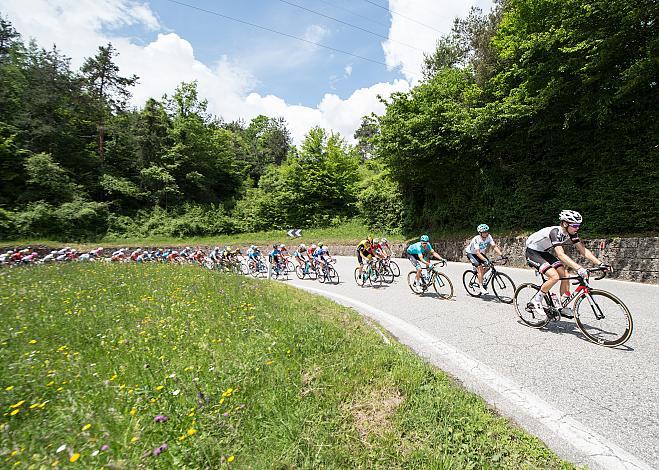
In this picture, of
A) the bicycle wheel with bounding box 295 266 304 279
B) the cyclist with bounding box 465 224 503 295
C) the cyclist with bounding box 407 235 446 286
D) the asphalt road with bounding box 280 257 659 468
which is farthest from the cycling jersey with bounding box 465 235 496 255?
the bicycle wheel with bounding box 295 266 304 279

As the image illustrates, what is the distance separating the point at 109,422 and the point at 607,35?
16.3 metres

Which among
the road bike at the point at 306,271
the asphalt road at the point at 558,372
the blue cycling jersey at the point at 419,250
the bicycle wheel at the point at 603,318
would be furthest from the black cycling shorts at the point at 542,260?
the road bike at the point at 306,271

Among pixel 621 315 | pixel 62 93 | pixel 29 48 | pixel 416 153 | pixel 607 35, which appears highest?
pixel 29 48

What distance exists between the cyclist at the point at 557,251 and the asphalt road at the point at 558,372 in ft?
2.28

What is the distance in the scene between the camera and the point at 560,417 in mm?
A: 2744

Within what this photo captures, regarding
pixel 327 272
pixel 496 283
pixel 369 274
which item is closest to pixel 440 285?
pixel 496 283

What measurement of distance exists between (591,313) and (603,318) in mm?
173

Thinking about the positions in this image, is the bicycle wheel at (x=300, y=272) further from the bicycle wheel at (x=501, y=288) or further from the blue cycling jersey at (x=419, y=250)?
the bicycle wheel at (x=501, y=288)

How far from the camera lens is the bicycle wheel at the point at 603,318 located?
425 centimetres

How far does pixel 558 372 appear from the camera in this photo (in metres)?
3.55

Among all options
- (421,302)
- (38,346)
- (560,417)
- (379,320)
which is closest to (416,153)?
(421,302)

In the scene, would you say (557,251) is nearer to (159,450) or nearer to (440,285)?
(440,285)

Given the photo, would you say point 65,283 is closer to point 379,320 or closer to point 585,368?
point 379,320

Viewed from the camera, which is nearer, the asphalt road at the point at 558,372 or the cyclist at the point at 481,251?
the asphalt road at the point at 558,372
